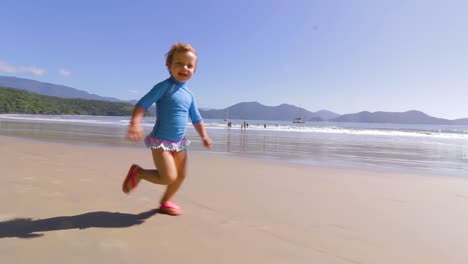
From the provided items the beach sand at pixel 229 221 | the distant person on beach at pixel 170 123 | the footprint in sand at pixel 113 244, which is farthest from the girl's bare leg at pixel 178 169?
the footprint in sand at pixel 113 244

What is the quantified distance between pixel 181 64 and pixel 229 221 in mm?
1529

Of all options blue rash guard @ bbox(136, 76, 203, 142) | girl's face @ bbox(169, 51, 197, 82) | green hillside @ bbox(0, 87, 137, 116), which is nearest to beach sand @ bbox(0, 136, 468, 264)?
blue rash guard @ bbox(136, 76, 203, 142)

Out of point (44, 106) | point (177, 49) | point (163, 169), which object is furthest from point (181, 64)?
point (44, 106)

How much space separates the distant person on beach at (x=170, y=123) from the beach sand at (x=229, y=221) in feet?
1.18

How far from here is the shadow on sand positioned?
2414 mm

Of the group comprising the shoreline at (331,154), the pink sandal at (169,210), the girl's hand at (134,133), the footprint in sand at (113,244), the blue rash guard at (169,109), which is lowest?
the shoreline at (331,154)

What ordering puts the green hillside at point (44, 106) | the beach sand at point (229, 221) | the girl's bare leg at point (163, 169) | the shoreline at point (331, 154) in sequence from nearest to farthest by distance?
the beach sand at point (229, 221)
the girl's bare leg at point (163, 169)
the shoreline at point (331, 154)
the green hillside at point (44, 106)

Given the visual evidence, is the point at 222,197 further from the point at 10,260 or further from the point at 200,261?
the point at 10,260

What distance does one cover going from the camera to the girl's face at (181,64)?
3.03 meters

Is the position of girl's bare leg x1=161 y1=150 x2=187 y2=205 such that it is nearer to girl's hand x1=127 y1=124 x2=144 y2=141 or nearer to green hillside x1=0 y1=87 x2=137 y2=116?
girl's hand x1=127 y1=124 x2=144 y2=141

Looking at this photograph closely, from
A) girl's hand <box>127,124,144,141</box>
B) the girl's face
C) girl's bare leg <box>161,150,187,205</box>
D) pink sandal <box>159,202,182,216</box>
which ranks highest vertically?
the girl's face

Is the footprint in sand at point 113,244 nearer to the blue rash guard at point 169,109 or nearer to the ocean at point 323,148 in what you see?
the blue rash guard at point 169,109

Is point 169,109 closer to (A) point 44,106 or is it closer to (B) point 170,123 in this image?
(B) point 170,123

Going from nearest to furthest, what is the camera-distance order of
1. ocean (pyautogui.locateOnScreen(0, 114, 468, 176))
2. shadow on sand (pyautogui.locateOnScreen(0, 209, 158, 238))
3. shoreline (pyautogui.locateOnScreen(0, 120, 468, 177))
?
shadow on sand (pyautogui.locateOnScreen(0, 209, 158, 238))
shoreline (pyautogui.locateOnScreen(0, 120, 468, 177))
ocean (pyautogui.locateOnScreen(0, 114, 468, 176))
